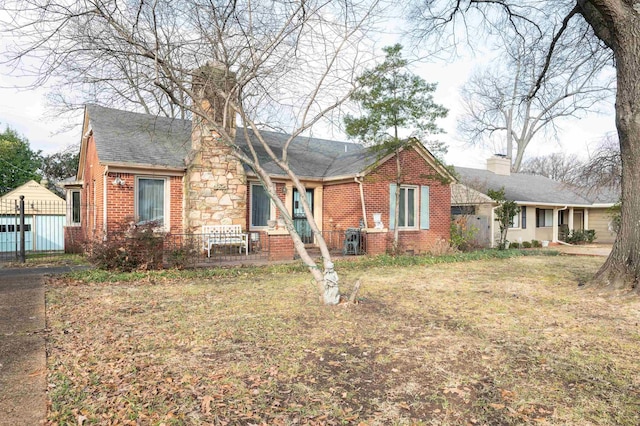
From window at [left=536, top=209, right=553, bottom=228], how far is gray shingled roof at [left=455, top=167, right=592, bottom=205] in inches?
28.3

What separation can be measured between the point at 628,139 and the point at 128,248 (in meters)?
10.2

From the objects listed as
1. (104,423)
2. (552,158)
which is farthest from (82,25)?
(552,158)

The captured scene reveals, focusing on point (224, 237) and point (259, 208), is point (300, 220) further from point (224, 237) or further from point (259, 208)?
point (224, 237)

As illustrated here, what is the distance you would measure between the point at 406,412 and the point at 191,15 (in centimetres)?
680

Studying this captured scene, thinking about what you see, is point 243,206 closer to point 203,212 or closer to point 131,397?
point 203,212

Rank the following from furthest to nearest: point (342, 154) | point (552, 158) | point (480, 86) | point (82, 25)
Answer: point (552, 158)
point (480, 86)
point (342, 154)
point (82, 25)

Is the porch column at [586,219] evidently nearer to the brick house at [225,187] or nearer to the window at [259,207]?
Answer: the brick house at [225,187]

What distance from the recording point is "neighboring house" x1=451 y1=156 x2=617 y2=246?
20047 mm

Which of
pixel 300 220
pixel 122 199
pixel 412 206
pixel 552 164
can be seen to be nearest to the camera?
pixel 122 199

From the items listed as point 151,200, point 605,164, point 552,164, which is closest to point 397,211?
point 605,164

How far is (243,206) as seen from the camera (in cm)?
1293

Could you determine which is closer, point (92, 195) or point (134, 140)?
point (134, 140)

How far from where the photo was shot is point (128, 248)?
30.3 feet

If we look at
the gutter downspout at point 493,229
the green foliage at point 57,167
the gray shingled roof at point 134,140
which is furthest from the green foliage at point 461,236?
the green foliage at point 57,167
